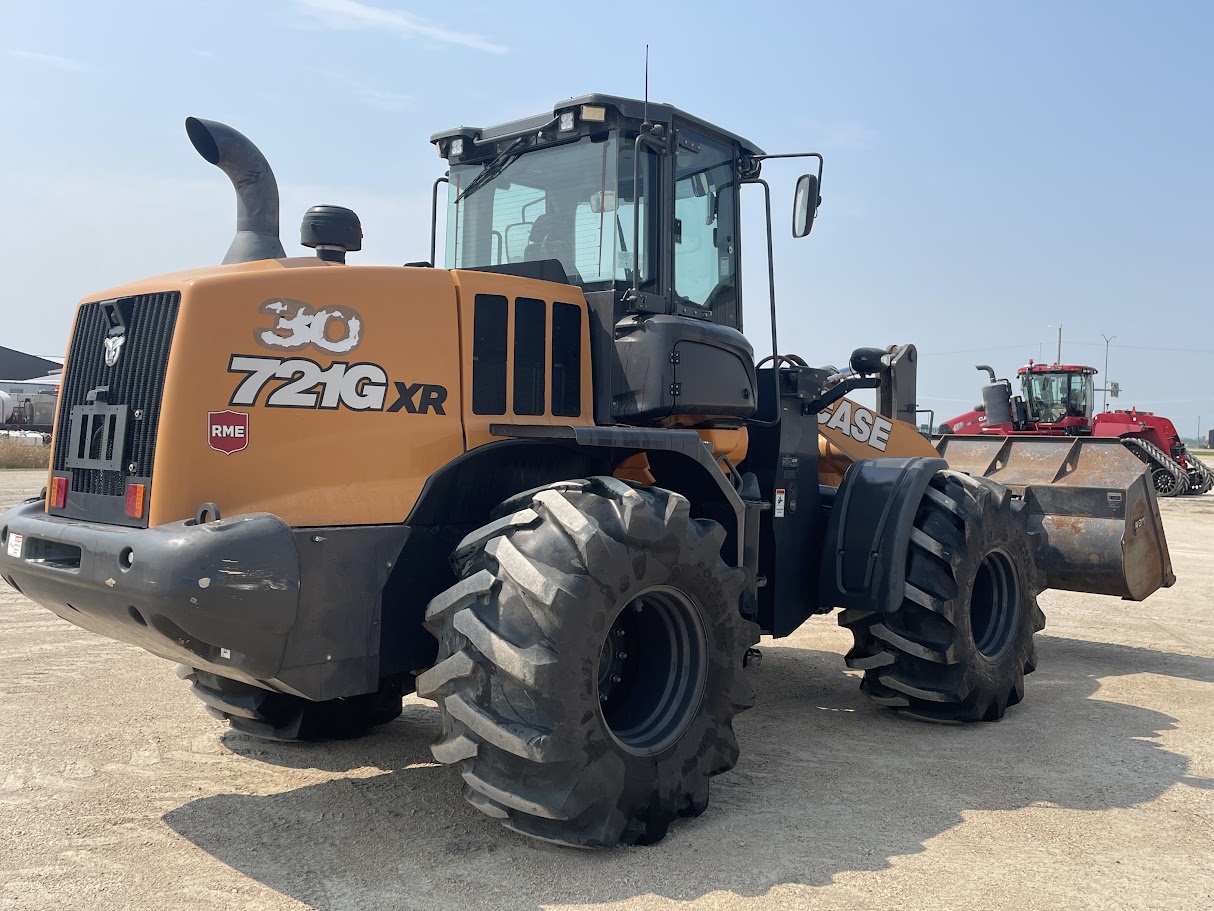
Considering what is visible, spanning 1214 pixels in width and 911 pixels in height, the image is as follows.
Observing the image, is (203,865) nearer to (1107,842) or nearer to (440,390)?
(440,390)

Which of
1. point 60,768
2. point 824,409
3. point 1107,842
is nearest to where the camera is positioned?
point 1107,842

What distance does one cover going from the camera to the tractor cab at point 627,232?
5090mm

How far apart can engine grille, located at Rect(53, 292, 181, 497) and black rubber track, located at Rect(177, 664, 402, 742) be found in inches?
52.3

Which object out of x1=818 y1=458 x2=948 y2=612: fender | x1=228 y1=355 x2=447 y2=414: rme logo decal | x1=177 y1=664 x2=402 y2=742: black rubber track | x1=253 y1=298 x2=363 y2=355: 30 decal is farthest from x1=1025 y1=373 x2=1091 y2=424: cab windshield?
x1=253 y1=298 x2=363 y2=355: 30 decal

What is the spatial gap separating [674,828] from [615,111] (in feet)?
10.9

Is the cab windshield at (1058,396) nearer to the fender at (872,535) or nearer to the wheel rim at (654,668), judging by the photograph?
the fender at (872,535)

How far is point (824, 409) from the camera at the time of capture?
6895 mm

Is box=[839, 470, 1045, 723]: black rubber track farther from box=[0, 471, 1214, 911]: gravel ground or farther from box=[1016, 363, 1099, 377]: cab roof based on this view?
box=[1016, 363, 1099, 377]: cab roof

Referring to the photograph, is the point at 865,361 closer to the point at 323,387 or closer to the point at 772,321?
the point at 772,321

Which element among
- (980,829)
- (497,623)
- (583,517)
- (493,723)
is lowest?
(980,829)

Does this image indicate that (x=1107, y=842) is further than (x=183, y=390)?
Yes

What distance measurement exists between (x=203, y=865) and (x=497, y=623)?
1.40m

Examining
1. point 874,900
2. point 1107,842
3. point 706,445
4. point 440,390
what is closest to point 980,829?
point 1107,842

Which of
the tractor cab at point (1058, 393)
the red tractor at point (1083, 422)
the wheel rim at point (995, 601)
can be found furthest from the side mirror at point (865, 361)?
the tractor cab at point (1058, 393)
